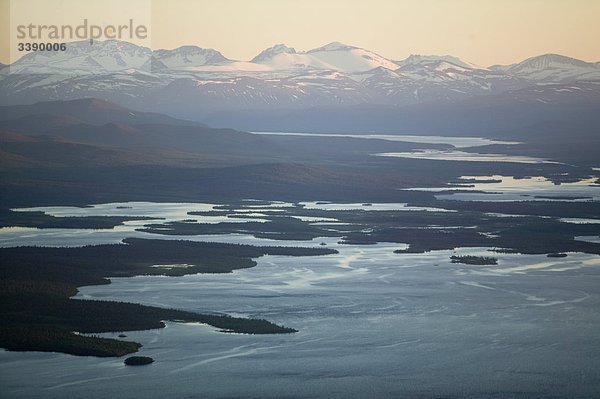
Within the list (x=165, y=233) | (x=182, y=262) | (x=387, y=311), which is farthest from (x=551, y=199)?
(x=387, y=311)

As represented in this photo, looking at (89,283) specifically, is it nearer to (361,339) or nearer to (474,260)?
(361,339)

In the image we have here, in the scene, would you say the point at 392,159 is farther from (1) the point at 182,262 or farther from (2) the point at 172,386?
(2) the point at 172,386

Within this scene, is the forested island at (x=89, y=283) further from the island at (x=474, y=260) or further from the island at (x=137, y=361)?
the island at (x=474, y=260)

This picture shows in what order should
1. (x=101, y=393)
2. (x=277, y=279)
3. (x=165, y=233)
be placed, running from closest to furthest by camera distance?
1. (x=101, y=393)
2. (x=277, y=279)
3. (x=165, y=233)

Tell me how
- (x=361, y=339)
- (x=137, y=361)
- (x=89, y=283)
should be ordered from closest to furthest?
(x=137, y=361)
(x=361, y=339)
(x=89, y=283)

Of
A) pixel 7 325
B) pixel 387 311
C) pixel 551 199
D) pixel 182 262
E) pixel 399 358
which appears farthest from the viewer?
pixel 551 199

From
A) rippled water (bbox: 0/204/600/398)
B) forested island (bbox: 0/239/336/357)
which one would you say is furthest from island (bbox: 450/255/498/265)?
forested island (bbox: 0/239/336/357)

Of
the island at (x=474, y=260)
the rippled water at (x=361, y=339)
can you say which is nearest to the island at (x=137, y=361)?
the rippled water at (x=361, y=339)

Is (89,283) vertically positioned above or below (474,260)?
below

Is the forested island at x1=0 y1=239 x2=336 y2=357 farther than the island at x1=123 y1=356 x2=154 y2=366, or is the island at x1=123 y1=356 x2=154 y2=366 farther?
the forested island at x1=0 y1=239 x2=336 y2=357

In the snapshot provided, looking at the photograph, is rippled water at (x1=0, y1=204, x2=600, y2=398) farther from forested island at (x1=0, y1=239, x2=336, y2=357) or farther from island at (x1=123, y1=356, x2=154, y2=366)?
forested island at (x1=0, y1=239, x2=336, y2=357)

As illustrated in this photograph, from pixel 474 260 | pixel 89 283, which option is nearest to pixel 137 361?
pixel 89 283
